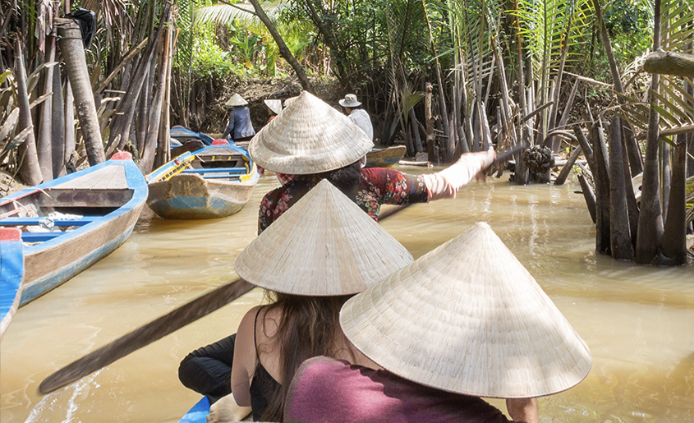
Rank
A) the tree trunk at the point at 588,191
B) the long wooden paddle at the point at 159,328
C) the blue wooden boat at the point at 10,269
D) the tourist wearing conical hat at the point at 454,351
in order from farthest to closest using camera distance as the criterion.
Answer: the tree trunk at the point at 588,191 < the blue wooden boat at the point at 10,269 < the long wooden paddle at the point at 159,328 < the tourist wearing conical hat at the point at 454,351

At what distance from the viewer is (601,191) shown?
490 cm

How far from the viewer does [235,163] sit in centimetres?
952

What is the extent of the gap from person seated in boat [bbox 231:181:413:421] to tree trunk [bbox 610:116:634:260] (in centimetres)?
334

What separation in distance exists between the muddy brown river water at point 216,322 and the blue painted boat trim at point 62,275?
73mm

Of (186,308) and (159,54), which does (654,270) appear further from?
(159,54)

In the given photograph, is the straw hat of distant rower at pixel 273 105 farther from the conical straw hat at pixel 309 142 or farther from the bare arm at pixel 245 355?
the bare arm at pixel 245 355

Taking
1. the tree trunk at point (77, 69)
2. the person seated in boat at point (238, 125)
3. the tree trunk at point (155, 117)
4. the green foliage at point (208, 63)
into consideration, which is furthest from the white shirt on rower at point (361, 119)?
the green foliage at point (208, 63)

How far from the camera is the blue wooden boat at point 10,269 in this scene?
305 centimetres

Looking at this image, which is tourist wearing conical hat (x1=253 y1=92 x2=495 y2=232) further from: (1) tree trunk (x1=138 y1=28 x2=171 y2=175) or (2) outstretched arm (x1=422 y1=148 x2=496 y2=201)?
(1) tree trunk (x1=138 y1=28 x2=171 y2=175)

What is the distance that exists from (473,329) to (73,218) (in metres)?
4.81

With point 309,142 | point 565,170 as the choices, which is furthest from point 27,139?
point 565,170

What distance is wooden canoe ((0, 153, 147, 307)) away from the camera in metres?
3.98

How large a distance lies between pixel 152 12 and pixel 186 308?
22.0ft

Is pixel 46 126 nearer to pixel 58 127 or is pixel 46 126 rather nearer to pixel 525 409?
pixel 58 127
